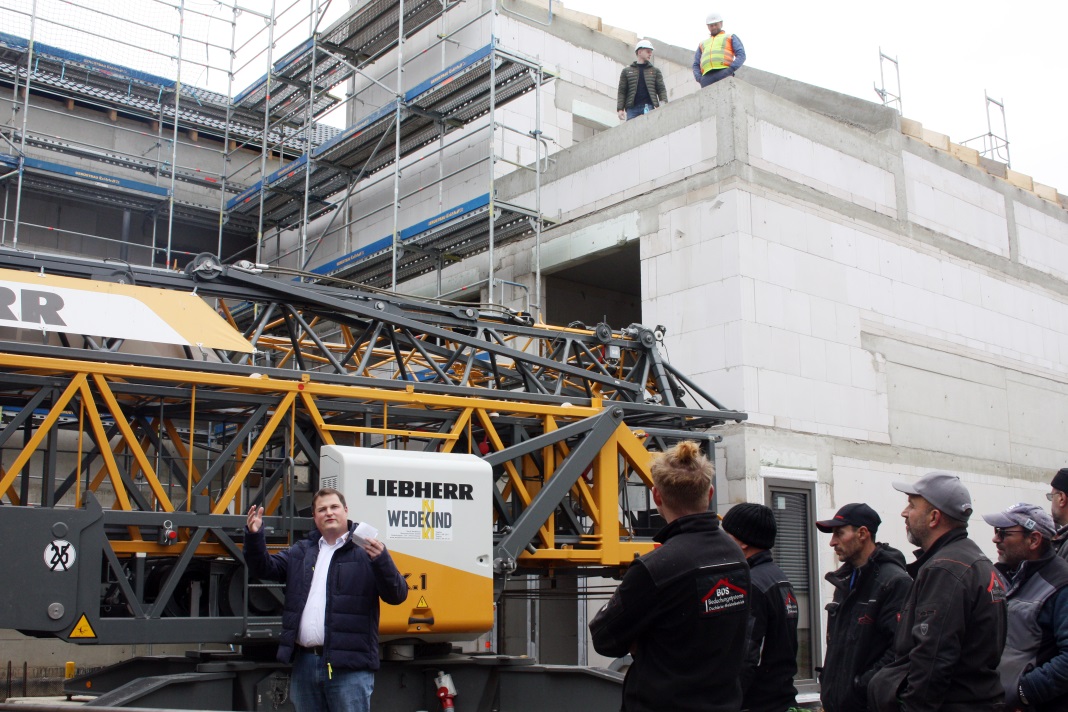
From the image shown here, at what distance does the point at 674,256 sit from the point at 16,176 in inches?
497

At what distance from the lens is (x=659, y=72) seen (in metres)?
18.4

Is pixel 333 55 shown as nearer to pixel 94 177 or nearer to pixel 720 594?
pixel 94 177

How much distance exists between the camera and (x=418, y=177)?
20781mm

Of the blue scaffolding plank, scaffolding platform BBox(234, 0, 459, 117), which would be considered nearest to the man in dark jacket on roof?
scaffolding platform BBox(234, 0, 459, 117)

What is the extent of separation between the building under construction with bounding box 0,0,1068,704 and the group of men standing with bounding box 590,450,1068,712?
3911 millimetres

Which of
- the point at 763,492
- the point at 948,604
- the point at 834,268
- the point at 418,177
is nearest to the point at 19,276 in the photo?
the point at 948,604

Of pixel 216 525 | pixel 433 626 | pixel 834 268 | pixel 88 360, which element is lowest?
pixel 433 626

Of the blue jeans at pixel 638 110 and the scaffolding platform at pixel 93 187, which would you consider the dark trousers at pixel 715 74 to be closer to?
the blue jeans at pixel 638 110

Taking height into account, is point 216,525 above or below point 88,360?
below

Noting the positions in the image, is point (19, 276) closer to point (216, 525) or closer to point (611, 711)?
point (216, 525)

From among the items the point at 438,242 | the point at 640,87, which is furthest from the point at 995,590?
the point at 438,242

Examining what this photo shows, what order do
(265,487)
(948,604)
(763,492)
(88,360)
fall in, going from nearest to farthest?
(948,604), (88,360), (265,487), (763,492)

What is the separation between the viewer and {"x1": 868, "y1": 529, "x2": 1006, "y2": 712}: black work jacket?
4.62 m

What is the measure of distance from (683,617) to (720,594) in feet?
0.55
